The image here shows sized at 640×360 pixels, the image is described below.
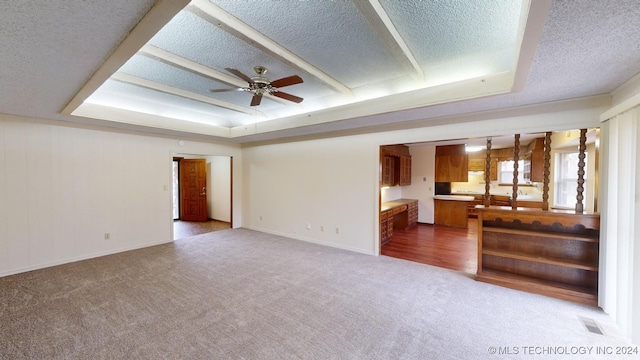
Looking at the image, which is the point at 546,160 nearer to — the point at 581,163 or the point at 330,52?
the point at 581,163

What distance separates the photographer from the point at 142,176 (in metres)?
4.75

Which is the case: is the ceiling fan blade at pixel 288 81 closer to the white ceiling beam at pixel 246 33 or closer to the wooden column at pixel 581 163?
the white ceiling beam at pixel 246 33

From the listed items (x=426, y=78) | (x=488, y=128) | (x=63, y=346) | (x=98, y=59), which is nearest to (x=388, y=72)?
(x=426, y=78)

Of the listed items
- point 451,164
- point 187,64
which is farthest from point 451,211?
point 187,64

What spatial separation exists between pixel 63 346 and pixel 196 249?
2.61m

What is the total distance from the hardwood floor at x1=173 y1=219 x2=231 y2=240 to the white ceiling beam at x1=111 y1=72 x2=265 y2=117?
3330 millimetres

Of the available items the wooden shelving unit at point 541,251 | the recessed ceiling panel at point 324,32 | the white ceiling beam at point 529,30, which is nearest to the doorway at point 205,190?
the recessed ceiling panel at point 324,32

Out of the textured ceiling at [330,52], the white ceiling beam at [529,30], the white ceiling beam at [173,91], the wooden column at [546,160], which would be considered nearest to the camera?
the white ceiling beam at [529,30]

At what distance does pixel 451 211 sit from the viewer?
6.59 m

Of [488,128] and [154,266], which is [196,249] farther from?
[488,128]

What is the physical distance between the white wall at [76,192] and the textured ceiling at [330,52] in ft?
1.83

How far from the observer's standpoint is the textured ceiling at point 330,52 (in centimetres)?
143

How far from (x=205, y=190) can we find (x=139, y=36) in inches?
264

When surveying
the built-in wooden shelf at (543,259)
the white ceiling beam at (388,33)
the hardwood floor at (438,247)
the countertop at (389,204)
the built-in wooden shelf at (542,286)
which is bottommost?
the hardwood floor at (438,247)
